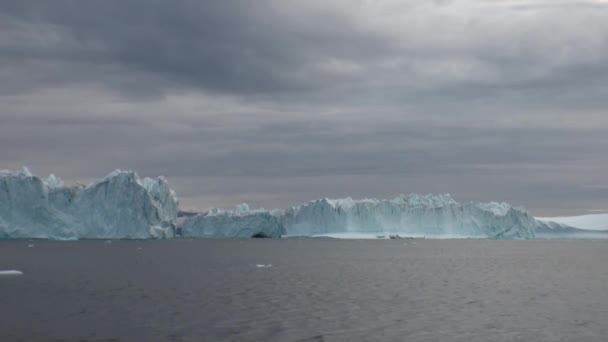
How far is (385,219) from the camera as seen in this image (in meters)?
133

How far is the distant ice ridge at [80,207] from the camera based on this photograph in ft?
312

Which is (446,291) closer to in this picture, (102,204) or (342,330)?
(342,330)

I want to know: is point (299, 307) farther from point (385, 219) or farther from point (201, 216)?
point (201, 216)

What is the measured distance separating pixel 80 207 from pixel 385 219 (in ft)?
186

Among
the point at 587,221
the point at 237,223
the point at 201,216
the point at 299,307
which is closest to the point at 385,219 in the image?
the point at 237,223

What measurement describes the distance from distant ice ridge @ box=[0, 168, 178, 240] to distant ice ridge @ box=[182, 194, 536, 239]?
102 ft

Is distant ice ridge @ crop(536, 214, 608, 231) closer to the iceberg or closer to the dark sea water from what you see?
the iceberg

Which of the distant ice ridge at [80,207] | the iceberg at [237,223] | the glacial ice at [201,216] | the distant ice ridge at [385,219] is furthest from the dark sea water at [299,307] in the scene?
the iceberg at [237,223]

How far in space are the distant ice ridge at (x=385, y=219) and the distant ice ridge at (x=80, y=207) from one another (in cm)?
3100

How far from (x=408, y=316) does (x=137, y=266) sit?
33.4 metres

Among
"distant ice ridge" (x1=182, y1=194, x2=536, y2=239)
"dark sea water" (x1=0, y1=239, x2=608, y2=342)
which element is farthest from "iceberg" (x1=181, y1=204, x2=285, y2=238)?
"dark sea water" (x1=0, y1=239, x2=608, y2=342)

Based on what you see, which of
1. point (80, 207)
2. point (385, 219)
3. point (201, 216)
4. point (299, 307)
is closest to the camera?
point (299, 307)

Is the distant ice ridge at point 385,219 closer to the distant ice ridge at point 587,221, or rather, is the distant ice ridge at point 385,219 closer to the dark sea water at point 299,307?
the distant ice ridge at point 587,221

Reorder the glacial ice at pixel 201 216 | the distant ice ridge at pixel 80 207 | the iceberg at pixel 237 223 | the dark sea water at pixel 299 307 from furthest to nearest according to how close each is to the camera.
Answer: the iceberg at pixel 237 223, the glacial ice at pixel 201 216, the distant ice ridge at pixel 80 207, the dark sea water at pixel 299 307
